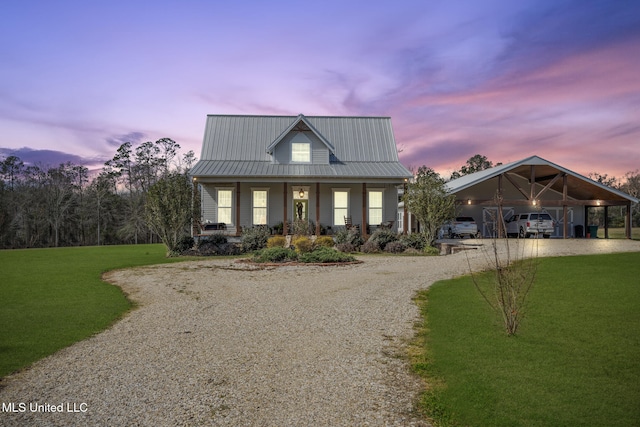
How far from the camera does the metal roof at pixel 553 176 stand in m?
27.2

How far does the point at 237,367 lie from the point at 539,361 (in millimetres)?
3955

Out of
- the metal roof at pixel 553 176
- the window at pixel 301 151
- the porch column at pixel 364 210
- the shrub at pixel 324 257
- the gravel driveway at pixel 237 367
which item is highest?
the window at pixel 301 151

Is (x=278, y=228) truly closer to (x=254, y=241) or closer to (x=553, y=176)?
(x=254, y=241)

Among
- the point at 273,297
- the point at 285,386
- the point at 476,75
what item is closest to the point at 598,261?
the point at 476,75

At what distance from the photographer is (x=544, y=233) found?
27906 millimetres

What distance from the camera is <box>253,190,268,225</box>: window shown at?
85.4 ft

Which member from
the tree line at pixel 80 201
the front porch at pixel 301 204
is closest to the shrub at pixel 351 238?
the front porch at pixel 301 204

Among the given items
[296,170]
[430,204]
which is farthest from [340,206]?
[430,204]

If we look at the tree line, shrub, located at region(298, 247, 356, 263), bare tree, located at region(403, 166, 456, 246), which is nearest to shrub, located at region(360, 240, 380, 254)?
bare tree, located at region(403, 166, 456, 246)

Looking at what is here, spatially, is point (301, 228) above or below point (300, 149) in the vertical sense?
below

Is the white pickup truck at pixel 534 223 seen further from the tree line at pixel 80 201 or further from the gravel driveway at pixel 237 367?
the tree line at pixel 80 201

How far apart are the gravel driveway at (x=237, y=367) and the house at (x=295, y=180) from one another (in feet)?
46.8

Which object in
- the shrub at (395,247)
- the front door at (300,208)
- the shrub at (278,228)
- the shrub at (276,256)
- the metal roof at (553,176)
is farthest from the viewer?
the metal roof at (553,176)

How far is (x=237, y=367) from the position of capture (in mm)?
5414
